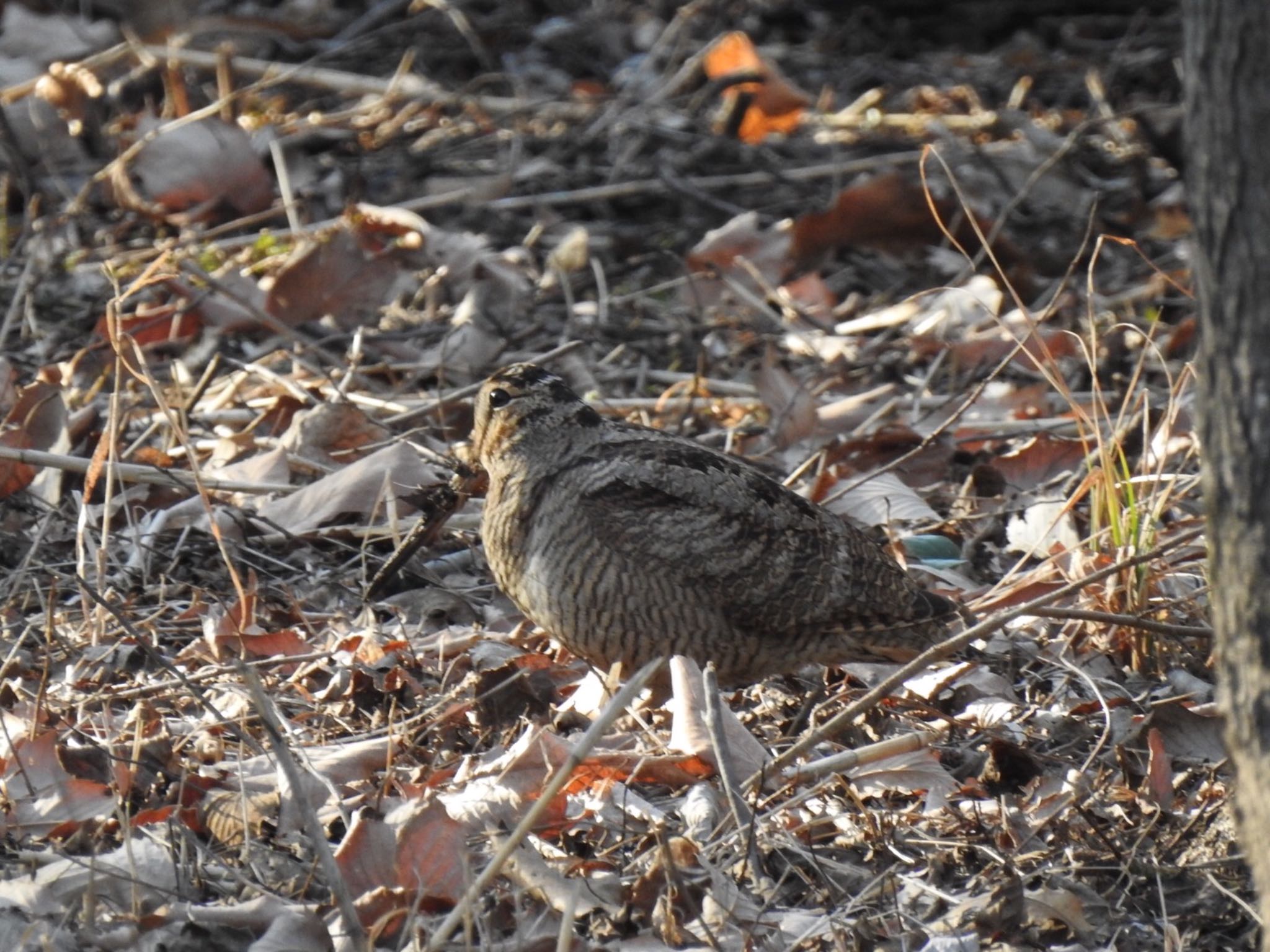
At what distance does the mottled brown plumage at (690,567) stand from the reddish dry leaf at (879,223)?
2631 millimetres

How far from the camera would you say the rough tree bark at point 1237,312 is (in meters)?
1.82

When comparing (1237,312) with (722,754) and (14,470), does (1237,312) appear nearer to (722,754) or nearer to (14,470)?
(722,754)

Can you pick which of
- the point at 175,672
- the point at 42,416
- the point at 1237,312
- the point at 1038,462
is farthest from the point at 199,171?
the point at 1237,312

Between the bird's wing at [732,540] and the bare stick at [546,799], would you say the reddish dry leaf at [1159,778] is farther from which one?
the bare stick at [546,799]

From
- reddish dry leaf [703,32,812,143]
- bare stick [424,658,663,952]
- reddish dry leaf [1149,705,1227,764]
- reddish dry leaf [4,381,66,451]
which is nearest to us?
bare stick [424,658,663,952]

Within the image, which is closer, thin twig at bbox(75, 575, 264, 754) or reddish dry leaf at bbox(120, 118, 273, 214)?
thin twig at bbox(75, 575, 264, 754)

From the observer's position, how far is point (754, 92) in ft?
22.9

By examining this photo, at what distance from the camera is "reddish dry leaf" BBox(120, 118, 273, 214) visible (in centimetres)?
604

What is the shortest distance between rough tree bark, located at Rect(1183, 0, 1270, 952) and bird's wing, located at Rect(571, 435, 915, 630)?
4.96 ft

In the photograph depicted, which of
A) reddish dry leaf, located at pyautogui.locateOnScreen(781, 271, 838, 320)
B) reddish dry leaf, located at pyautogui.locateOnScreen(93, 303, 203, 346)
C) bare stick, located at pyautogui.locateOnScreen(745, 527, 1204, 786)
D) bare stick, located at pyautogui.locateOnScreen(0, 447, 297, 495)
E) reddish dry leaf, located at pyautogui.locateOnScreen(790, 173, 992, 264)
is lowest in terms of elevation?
reddish dry leaf, located at pyautogui.locateOnScreen(781, 271, 838, 320)

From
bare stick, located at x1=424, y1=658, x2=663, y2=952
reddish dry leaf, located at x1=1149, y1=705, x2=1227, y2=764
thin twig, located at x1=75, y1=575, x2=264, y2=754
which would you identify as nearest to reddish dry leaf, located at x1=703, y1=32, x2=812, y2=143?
reddish dry leaf, located at x1=1149, y1=705, x2=1227, y2=764

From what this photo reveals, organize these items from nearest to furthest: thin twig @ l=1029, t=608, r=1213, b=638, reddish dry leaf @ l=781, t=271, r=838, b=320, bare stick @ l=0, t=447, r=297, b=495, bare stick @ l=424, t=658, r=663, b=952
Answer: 1. bare stick @ l=424, t=658, r=663, b=952
2. thin twig @ l=1029, t=608, r=1213, b=638
3. bare stick @ l=0, t=447, r=297, b=495
4. reddish dry leaf @ l=781, t=271, r=838, b=320

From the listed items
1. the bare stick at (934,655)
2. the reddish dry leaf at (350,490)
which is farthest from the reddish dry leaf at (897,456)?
the bare stick at (934,655)

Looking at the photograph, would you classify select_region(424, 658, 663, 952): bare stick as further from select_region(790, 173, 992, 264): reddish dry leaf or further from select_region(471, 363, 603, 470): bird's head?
select_region(790, 173, 992, 264): reddish dry leaf
